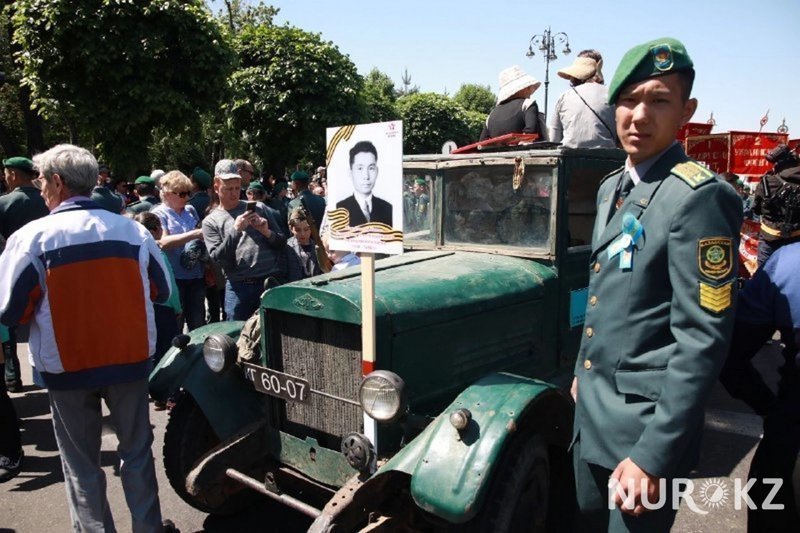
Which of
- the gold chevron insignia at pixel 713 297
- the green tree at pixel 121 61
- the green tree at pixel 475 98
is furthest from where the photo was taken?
the green tree at pixel 475 98

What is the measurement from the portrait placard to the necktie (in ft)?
2.98

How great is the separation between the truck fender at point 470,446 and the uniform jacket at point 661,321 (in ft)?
1.26

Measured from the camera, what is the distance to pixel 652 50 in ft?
5.38

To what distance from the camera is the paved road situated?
10.6ft

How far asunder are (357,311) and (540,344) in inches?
53.3

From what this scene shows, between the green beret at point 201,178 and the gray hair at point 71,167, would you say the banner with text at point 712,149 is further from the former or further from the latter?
the gray hair at point 71,167

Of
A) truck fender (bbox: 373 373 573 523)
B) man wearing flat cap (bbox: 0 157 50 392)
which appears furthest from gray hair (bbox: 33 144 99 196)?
man wearing flat cap (bbox: 0 157 50 392)

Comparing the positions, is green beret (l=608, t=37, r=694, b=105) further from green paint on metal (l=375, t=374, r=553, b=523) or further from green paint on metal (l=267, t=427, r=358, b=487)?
green paint on metal (l=267, t=427, r=358, b=487)

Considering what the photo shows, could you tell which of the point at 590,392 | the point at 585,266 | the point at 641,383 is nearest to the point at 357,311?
the point at 590,392

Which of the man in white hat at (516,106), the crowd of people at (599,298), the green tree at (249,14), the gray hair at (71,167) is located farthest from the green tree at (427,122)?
the gray hair at (71,167)

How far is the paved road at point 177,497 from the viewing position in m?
3.23

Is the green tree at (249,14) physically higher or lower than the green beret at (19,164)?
higher

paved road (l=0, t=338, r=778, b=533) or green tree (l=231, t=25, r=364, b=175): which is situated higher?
green tree (l=231, t=25, r=364, b=175)

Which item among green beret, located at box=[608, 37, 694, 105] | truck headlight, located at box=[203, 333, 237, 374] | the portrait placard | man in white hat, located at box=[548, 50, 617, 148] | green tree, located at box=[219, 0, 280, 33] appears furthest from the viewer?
green tree, located at box=[219, 0, 280, 33]
